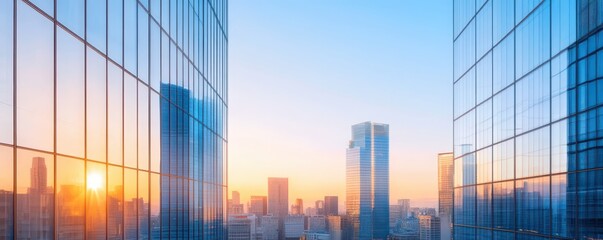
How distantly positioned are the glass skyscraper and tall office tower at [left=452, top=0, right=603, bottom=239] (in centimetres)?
1465

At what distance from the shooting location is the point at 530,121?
2295 cm

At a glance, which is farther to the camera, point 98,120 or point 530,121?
point 530,121

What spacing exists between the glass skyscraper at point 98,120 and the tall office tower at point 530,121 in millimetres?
14654

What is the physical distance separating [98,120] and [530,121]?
1755cm

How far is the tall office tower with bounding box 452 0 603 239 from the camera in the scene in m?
17.8

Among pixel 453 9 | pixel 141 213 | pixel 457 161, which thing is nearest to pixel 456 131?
pixel 457 161

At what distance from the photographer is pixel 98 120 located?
1367 cm

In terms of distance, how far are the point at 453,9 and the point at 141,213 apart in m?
27.9

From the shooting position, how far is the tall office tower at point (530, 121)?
1784 cm

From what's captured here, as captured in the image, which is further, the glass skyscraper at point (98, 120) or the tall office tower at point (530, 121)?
the tall office tower at point (530, 121)

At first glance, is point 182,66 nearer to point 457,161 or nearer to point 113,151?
point 113,151

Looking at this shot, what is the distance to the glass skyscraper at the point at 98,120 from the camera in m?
9.80

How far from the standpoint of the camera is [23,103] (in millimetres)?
9906

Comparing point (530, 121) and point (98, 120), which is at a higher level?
point (530, 121)
